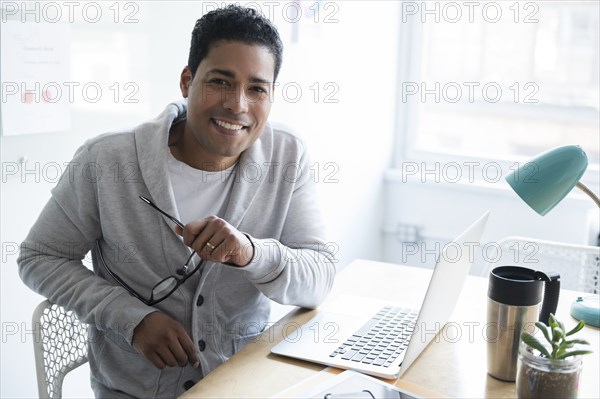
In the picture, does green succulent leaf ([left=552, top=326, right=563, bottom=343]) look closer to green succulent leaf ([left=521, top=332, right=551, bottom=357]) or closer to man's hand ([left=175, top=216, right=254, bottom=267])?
green succulent leaf ([left=521, top=332, right=551, bottom=357])

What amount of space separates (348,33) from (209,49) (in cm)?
146

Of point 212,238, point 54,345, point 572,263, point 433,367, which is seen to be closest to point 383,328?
point 433,367

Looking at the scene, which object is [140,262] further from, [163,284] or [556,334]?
[556,334]

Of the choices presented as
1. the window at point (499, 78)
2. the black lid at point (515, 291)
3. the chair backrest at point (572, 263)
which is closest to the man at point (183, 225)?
the black lid at point (515, 291)

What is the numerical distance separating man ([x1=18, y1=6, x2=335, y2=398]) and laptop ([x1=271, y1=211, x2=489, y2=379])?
0.10 meters

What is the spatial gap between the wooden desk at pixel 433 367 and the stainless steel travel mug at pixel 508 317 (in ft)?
0.11

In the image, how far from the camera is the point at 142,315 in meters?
1.36

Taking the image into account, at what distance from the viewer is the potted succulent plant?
1040 millimetres

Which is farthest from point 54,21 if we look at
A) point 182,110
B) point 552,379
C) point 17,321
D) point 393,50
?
point 393,50

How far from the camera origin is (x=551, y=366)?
3.41 ft

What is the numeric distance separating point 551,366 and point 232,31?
0.92m

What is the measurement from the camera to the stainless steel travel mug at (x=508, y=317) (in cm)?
122

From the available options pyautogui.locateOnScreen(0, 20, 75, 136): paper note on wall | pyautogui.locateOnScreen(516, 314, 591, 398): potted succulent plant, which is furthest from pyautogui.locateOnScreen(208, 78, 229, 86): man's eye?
pyautogui.locateOnScreen(516, 314, 591, 398): potted succulent plant

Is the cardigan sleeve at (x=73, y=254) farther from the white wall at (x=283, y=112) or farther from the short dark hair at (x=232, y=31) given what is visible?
the short dark hair at (x=232, y=31)
